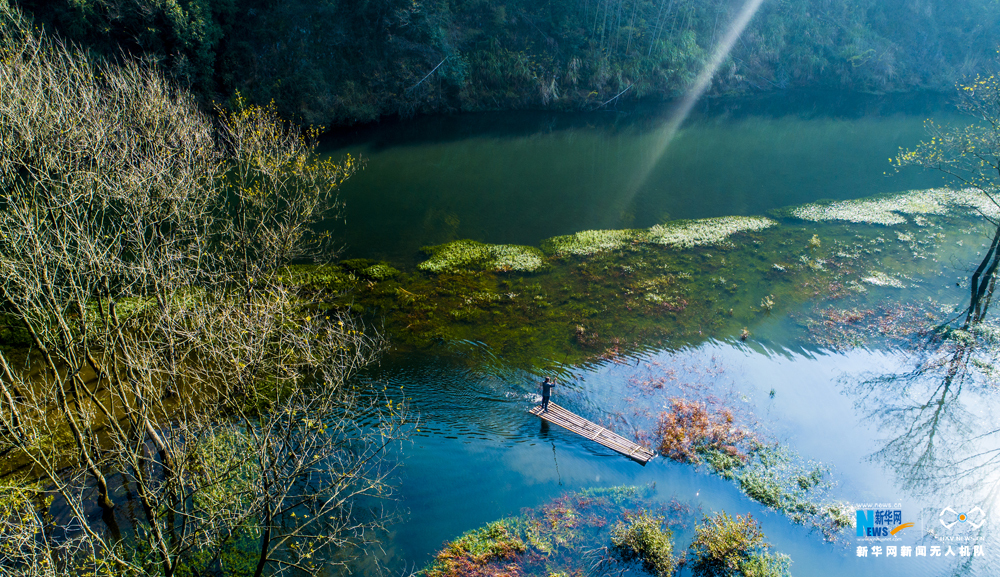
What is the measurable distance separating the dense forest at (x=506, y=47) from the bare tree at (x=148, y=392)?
23.4 meters

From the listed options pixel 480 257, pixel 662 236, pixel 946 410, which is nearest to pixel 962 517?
pixel 946 410

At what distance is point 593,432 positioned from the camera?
1930 cm

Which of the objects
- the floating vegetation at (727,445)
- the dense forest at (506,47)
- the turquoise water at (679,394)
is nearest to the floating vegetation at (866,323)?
the turquoise water at (679,394)

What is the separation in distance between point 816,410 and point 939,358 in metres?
7.84

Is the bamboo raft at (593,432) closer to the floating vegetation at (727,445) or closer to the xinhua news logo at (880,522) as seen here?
the floating vegetation at (727,445)

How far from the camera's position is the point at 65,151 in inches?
662

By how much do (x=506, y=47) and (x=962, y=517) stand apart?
185 ft

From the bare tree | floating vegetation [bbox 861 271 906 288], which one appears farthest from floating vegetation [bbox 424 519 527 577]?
floating vegetation [bbox 861 271 906 288]

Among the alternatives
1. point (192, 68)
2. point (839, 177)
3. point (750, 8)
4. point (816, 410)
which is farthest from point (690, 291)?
point (750, 8)

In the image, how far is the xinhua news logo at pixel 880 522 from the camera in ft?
54.0

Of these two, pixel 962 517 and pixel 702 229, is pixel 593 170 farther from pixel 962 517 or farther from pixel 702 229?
pixel 962 517

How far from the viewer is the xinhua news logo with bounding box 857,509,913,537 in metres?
16.5

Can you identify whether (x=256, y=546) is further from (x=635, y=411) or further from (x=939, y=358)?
(x=939, y=358)

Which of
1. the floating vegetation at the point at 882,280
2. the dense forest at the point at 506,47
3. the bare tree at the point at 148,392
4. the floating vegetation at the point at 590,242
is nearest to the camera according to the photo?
the bare tree at the point at 148,392
